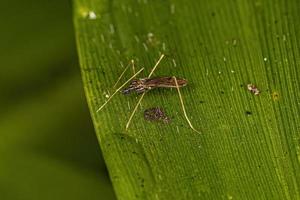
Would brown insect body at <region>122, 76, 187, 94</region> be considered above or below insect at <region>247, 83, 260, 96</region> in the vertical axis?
above

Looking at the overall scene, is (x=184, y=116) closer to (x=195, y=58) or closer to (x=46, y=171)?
(x=195, y=58)

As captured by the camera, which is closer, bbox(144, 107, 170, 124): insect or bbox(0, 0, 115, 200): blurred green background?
bbox(144, 107, 170, 124): insect

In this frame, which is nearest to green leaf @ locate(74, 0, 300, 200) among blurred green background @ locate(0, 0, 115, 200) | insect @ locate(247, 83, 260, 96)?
insect @ locate(247, 83, 260, 96)

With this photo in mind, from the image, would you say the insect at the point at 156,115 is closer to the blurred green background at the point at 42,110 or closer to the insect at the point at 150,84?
the insect at the point at 150,84

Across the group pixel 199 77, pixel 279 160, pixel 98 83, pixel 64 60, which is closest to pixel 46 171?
pixel 64 60

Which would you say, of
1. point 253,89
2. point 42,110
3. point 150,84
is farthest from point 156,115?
point 42,110

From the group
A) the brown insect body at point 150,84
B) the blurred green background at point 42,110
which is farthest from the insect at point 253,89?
A: the blurred green background at point 42,110

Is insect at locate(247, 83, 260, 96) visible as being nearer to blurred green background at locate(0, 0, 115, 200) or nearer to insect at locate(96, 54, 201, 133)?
insect at locate(96, 54, 201, 133)
